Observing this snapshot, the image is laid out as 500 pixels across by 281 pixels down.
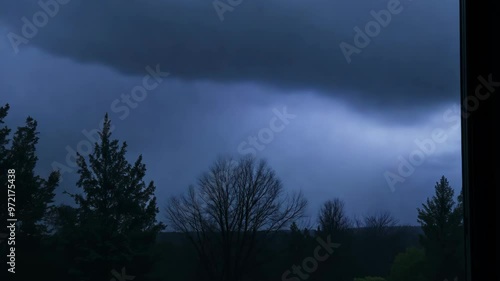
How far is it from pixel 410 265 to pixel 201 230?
893mm

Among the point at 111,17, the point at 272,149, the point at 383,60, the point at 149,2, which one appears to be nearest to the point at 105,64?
the point at 111,17

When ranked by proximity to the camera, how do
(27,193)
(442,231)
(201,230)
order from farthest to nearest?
1. (442,231)
2. (201,230)
3. (27,193)

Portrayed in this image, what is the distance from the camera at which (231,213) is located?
1819mm

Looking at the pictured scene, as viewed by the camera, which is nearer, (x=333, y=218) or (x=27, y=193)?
(x=27, y=193)

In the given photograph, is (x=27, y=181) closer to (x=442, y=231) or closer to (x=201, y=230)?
(x=201, y=230)

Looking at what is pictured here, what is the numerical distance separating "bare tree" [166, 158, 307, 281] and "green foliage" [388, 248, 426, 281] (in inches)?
18.4

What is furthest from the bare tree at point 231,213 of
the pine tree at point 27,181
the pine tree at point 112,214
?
the pine tree at point 27,181

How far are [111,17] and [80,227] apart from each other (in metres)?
0.80

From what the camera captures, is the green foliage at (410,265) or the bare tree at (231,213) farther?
the green foliage at (410,265)

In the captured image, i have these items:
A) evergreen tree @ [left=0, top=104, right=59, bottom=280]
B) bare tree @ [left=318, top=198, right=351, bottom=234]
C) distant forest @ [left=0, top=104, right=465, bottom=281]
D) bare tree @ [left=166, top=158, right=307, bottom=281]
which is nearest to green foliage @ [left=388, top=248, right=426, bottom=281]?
distant forest @ [left=0, top=104, right=465, bottom=281]

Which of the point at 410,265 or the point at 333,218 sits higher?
the point at 333,218

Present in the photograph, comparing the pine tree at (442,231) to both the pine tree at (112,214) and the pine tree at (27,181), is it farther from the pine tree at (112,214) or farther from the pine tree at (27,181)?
the pine tree at (27,181)

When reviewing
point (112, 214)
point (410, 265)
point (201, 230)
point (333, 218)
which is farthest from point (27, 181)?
point (410, 265)

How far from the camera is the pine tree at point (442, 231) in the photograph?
6.03 feet
